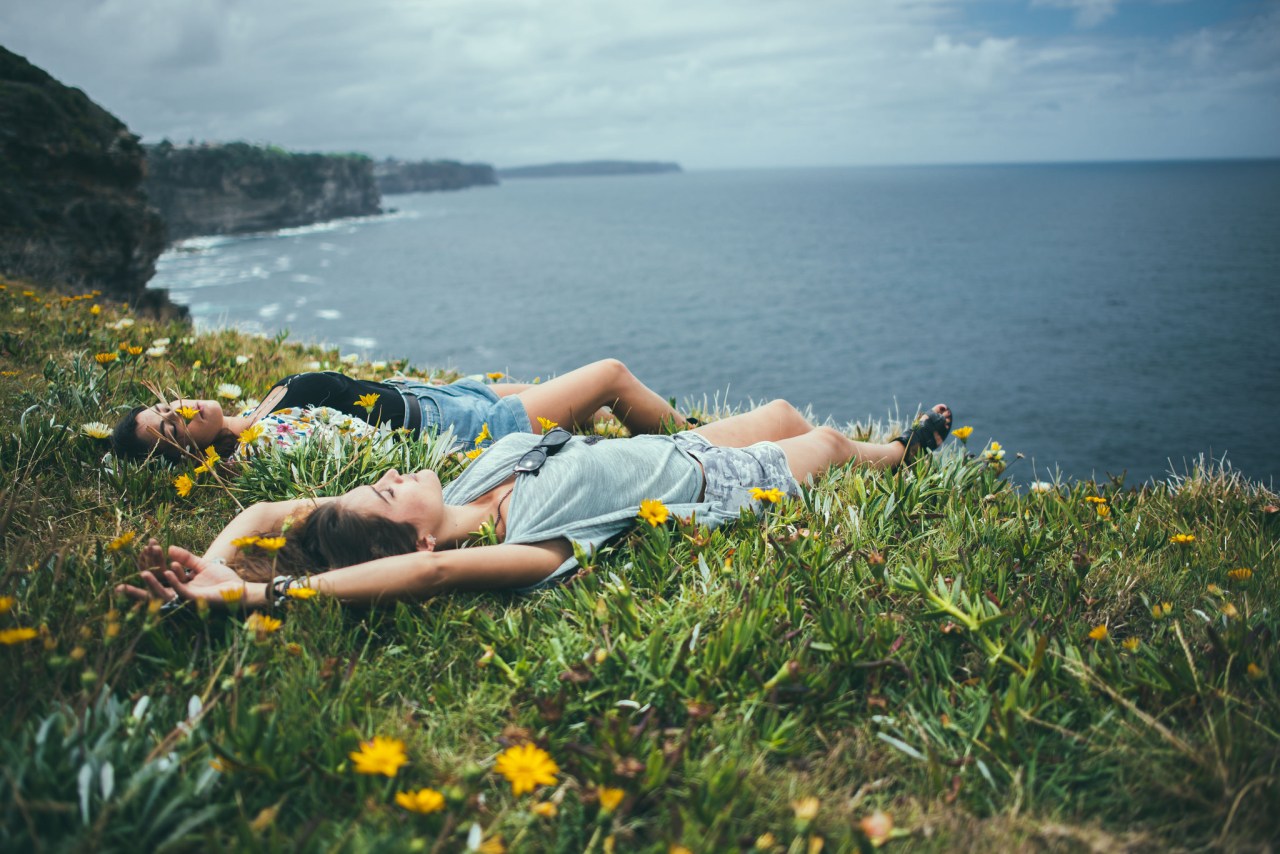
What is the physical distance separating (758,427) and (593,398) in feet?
3.32

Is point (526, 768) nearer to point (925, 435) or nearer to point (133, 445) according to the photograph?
point (133, 445)

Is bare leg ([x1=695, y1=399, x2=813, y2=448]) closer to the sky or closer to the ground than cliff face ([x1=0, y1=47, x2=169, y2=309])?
→ closer to the ground

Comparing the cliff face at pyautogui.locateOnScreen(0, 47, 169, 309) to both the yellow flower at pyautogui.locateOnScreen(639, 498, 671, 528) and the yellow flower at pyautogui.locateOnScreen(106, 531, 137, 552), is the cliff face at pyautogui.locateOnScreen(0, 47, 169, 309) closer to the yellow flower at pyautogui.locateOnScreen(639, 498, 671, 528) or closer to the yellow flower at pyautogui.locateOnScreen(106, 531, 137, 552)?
the yellow flower at pyautogui.locateOnScreen(106, 531, 137, 552)

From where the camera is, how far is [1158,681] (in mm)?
2367

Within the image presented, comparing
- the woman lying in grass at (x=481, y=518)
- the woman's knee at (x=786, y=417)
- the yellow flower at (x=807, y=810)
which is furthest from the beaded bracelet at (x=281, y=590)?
the woman's knee at (x=786, y=417)

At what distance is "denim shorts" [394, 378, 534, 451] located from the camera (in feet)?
14.4

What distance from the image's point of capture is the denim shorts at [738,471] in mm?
3564

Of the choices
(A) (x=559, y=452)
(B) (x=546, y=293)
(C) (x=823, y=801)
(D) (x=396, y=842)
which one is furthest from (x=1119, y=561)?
(B) (x=546, y=293)

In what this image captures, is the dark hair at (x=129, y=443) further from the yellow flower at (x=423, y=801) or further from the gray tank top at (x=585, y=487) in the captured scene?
the yellow flower at (x=423, y=801)

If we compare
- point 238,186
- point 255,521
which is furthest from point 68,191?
point 238,186

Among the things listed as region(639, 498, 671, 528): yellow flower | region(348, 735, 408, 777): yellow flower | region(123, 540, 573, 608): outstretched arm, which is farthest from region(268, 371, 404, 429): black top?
region(348, 735, 408, 777): yellow flower

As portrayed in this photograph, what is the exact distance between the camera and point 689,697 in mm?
2338

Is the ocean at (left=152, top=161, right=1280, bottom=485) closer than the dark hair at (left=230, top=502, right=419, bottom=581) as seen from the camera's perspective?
No

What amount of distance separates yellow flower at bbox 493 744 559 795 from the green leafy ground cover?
10cm
